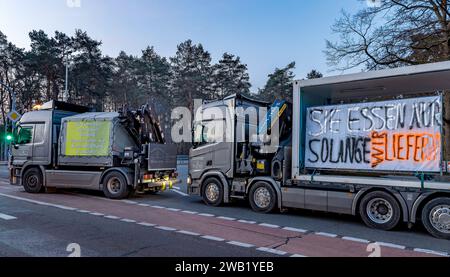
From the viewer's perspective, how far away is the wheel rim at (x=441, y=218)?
6938 millimetres

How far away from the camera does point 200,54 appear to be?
50406 millimetres

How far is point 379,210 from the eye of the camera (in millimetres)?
7871

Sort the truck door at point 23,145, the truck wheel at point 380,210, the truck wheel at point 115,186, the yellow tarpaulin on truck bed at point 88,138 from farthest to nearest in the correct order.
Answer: the truck door at point 23,145
the yellow tarpaulin on truck bed at point 88,138
the truck wheel at point 115,186
the truck wheel at point 380,210

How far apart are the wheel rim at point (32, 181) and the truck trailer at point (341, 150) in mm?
6675

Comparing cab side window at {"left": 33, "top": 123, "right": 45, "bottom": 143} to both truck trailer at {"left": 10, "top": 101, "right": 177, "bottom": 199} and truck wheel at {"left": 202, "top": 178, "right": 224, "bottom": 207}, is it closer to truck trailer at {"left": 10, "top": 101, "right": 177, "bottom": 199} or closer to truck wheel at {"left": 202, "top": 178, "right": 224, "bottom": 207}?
truck trailer at {"left": 10, "top": 101, "right": 177, "bottom": 199}

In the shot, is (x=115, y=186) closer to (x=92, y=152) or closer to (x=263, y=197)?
(x=92, y=152)

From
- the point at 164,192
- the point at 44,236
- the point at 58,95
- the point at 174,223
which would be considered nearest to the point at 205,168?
the point at 174,223

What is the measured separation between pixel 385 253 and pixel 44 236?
6.29 metres

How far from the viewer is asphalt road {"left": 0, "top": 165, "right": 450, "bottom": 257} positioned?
19.8 ft

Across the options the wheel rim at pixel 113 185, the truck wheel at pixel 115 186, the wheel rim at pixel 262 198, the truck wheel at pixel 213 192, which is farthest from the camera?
the wheel rim at pixel 113 185

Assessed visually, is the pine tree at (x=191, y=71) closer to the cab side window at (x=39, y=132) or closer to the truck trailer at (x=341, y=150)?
the cab side window at (x=39, y=132)

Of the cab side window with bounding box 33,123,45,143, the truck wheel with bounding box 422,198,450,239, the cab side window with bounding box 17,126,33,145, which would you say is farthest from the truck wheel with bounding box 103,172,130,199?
the truck wheel with bounding box 422,198,450,239

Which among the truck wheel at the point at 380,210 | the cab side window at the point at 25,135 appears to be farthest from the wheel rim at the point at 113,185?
the truck wheel at the point at 380,210

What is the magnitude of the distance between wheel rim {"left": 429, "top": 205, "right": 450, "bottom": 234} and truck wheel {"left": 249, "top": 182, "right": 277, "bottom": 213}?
3.69 m
